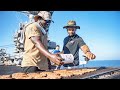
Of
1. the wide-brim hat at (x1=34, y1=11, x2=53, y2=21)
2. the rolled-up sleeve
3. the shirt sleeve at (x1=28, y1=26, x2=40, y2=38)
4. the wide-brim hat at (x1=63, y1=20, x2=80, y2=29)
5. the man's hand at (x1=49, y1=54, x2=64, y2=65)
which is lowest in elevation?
the man's hand at (x1=49, y1=54, x2=64, y2=65)

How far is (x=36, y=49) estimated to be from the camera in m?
4.35

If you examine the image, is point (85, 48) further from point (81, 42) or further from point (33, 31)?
point (33, 31)

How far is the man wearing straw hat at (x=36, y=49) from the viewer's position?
170 inches

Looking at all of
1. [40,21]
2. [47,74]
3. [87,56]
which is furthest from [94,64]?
[40,21]

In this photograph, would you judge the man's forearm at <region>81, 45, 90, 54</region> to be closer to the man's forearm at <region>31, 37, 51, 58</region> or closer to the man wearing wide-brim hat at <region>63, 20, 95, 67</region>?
the man wearing wide-brim hat at <region>63, 20, 95, 67</region>

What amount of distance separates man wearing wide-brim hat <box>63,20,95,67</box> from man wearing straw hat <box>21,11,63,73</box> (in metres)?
0.24

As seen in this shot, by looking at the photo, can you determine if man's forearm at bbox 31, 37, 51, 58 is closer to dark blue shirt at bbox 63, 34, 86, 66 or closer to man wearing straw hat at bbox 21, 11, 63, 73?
man wearing straw hat at bbox 21, 11, 63, 73

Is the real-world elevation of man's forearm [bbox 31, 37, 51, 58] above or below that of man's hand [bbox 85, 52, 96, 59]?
above

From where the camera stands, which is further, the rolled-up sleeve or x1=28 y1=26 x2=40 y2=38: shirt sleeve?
the rolled-up sleeve

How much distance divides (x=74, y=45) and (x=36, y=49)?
60 centimetres

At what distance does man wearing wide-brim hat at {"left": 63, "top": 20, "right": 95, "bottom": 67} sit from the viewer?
4455 millimetres

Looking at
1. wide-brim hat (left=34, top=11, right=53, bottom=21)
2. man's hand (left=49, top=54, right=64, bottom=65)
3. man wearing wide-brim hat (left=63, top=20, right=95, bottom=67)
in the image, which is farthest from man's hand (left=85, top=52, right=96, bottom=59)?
wide-brim hat (left=34, top=11, right=53, bottom=21)

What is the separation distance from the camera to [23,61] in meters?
4.33
